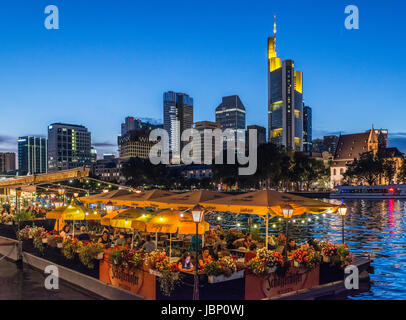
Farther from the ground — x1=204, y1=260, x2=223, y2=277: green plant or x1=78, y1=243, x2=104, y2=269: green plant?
x1=204, y1=260, x2=223, y2=277: green plant

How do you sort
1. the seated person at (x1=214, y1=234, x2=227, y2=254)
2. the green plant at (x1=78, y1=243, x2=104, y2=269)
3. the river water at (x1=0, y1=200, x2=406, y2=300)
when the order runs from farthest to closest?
the seated person at (x1=214, y1=234, x2=227, y2=254) < the river water at (x1=0, y1=200, x2=406, y2=300) < the green plant at (x1=78, y1=243, x2=104, y2=269)

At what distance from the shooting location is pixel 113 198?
21.6 metres

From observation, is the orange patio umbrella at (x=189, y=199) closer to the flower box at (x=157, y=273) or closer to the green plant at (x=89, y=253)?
the green plant at (x=89, y=253)

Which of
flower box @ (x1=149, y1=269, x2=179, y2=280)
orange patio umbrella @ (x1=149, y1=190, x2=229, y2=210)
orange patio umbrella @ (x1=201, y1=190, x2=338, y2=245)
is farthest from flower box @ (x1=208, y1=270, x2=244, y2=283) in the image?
orange patio umbrella @ (x1=149, y1=190, x2=229, y2=210)

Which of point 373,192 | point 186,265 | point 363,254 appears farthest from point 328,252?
point 373,192

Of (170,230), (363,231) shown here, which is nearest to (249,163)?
(363,231)

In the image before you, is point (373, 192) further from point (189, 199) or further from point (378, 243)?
point (189, 199)

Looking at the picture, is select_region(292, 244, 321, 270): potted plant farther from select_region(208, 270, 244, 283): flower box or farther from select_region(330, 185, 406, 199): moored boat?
select_region(330, 185, 406, 199): moored boat

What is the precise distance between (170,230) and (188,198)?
4296mm

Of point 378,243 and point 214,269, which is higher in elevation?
point 214,269

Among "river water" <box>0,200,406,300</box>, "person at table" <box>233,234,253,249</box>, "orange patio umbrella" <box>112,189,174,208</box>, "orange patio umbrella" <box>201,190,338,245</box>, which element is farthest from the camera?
"orange patio umbrella" <box>112,189,174,208</box>

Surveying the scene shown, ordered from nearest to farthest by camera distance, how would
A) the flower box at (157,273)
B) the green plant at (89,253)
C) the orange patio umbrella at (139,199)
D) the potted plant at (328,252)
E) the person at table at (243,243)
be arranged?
the flower box at (157,273) < the green plant at (89,253) < the potted plant at (328,252) < the person at table at (243,243) < the orange patio umbrella at (139,199)

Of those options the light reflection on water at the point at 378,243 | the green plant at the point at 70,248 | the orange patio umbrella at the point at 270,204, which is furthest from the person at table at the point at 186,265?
the light reflection on water at the point at 378,243

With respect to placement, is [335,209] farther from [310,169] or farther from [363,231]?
[310,169]
